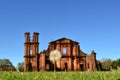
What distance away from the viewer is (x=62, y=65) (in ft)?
255

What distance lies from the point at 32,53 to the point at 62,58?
7.36m

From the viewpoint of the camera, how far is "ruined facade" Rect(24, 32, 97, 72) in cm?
7644

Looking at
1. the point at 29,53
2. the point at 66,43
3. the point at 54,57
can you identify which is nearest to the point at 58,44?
the point at 66,43

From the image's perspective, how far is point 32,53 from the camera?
A: 7875 cm

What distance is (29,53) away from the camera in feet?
257

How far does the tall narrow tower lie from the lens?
76.6m

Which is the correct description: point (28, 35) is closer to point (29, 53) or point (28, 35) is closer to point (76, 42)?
point (29, 53)

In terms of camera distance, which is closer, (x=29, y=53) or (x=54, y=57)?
(x=54, y=57)

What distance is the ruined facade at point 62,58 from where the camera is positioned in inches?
3009

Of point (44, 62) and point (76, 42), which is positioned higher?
point (76, 42)

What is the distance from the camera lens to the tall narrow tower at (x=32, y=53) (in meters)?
76.6

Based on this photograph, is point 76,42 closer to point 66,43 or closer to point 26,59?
point 66,43

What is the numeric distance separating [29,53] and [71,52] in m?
10.1

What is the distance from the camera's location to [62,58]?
77.9 metres
